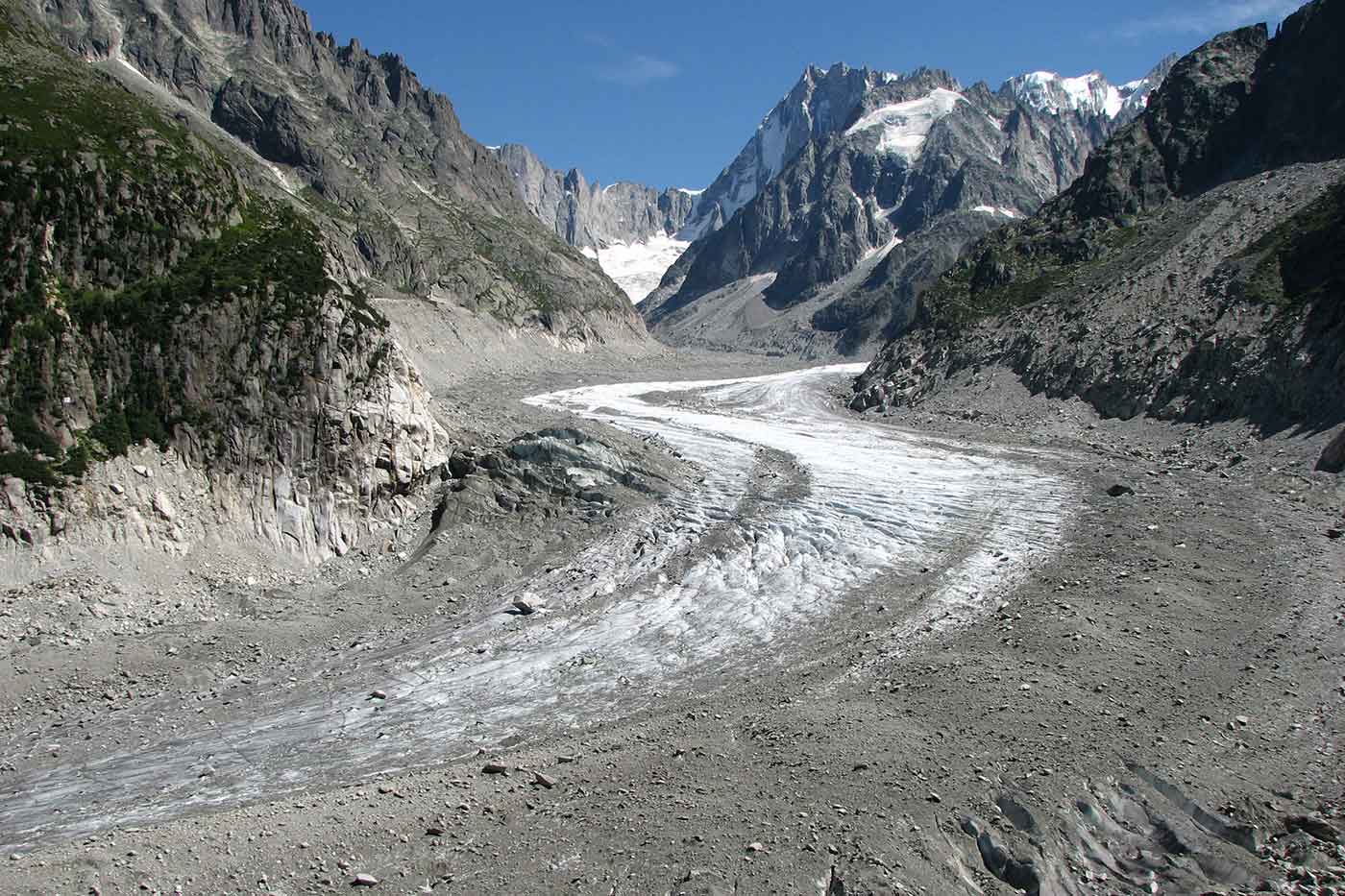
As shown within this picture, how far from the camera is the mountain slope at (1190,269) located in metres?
37.8

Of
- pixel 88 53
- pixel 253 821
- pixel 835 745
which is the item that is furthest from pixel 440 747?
pixel 88 53

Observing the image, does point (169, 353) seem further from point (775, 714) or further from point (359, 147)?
point (359, 147)

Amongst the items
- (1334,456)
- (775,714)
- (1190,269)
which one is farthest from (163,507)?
(1190,269)

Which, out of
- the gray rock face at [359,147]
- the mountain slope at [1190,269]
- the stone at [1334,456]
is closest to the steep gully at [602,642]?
the stone at [1334,456]

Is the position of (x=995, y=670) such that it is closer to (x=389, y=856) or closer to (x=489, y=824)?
(x=489, y=824)

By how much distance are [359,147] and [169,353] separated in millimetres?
90890

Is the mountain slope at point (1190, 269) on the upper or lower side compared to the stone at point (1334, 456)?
upper

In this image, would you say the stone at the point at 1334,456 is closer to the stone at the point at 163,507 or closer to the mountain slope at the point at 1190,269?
the mountain slope at the point at 1190,269

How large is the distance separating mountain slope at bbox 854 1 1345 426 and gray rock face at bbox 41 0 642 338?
1879 inches

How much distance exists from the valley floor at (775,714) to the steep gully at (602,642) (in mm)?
108

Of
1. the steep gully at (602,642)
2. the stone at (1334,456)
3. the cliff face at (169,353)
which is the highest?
the cliff face at (169,353)

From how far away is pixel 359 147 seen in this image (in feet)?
340

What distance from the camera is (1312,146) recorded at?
59250mm

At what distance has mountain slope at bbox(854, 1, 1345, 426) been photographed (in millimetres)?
37750
